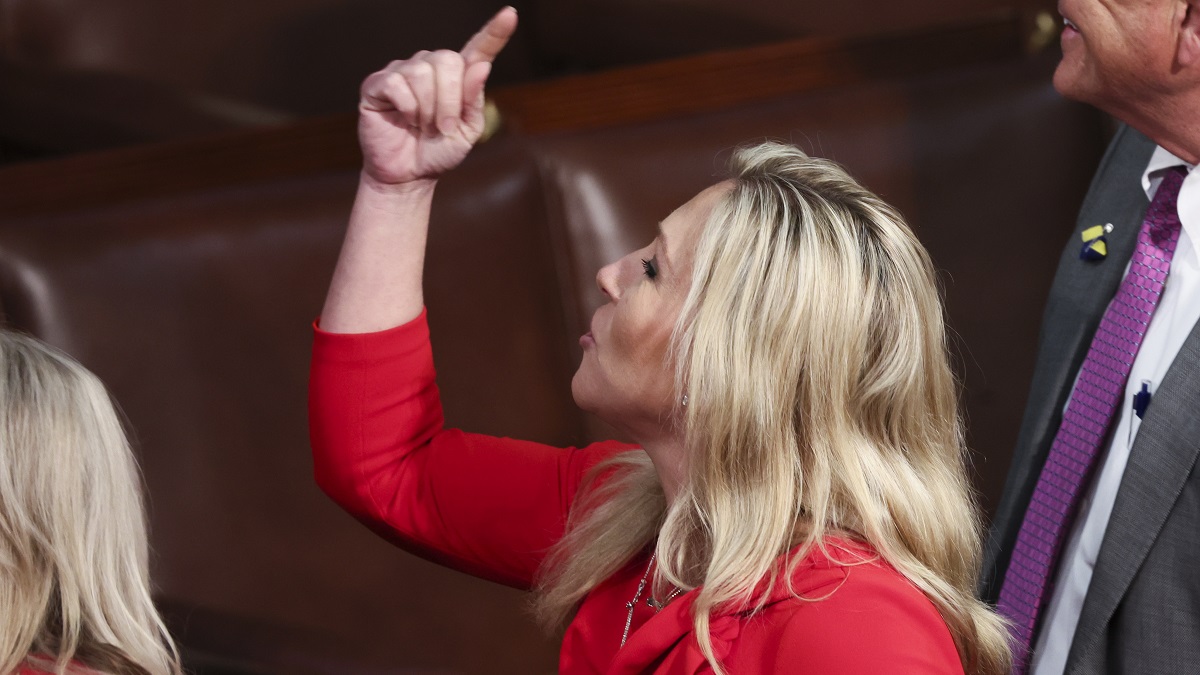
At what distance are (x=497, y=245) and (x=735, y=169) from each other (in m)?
0.90

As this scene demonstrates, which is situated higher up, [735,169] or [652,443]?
[735,169]

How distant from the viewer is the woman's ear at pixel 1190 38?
1.50m

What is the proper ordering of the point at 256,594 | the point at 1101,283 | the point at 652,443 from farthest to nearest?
1. the point at 256,594
2. the point at 1101,283
3. the point at 652,443

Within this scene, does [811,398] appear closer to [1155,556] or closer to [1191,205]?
[1155,556]

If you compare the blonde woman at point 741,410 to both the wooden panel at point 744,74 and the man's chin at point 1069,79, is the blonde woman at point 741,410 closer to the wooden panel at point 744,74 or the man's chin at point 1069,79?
the man's chin at point 1069,79

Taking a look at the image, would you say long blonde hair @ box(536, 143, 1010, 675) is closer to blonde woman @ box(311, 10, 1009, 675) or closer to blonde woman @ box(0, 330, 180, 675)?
blonde woman @ box(311, 10, 1009, 675)

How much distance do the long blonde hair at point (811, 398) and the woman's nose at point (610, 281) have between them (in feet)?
0.46

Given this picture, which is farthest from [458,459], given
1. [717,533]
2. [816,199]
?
[816,199]

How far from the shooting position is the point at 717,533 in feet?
4.07

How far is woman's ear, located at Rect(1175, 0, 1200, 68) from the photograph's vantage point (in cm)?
150

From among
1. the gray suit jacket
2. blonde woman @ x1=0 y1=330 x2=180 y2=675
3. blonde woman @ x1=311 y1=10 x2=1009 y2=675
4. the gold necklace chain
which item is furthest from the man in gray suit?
blonde woman @ x1=0 y1=330 x2=180 y2=675

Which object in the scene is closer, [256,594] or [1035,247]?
[256,594]

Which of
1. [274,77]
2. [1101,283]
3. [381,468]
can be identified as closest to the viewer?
[381,468]

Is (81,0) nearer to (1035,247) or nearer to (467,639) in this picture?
(467,639)
